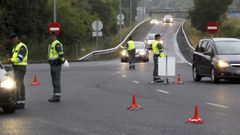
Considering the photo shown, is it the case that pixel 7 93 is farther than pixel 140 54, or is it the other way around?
pixel 140 54

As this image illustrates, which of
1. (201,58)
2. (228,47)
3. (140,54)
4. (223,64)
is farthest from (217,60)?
(140,54)

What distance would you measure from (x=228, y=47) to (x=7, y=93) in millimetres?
12529

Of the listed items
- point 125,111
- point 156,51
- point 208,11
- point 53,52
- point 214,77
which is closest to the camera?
point 125,111

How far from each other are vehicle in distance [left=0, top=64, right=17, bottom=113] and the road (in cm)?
19

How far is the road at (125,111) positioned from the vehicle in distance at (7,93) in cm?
19

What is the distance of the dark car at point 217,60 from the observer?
77.8 ft

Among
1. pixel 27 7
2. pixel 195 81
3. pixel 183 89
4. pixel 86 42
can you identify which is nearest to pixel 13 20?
pixel 27 7

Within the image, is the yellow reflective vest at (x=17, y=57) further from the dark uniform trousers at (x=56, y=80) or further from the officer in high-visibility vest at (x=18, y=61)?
the dark uniform trousers at (x=56, y=80)

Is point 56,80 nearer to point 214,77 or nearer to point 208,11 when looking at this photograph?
point 214,77

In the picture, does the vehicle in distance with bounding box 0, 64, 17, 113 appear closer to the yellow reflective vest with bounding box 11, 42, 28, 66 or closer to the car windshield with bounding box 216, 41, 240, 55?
the yellow reflective vest with bounding box 11, 42, 28, 66

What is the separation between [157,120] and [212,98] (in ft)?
17.4

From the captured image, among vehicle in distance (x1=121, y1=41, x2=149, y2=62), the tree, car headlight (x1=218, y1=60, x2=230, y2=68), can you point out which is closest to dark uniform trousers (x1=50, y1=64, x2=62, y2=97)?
car headlight (x1=218, y1=60, x2=230, y2=68)

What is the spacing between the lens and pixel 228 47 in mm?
25109

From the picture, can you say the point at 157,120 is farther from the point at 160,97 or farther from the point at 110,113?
the point at 160,97
